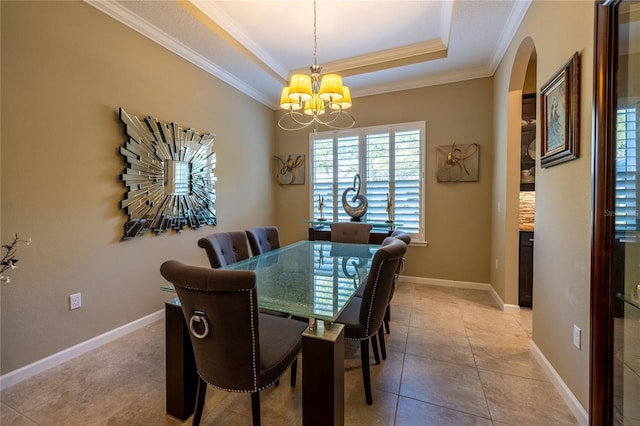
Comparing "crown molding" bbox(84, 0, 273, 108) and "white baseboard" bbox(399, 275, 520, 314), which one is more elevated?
"crown molding" bbox(84, 0, 273, 108)

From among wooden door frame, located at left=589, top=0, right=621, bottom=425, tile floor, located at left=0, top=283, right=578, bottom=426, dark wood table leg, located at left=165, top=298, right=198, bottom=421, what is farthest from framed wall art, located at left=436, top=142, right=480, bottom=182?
dark wood table leg, located at left=165, top=298, right=198, bottom=421

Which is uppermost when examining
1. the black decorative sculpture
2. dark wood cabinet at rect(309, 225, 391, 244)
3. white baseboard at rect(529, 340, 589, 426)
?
the black decorative sculpture

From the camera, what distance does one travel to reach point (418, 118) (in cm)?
389

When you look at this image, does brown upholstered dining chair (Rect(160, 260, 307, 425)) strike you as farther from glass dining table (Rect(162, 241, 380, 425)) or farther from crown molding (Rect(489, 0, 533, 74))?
crown molding (Rect(489, 0, 533, 74))

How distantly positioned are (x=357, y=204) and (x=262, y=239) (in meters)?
1.78

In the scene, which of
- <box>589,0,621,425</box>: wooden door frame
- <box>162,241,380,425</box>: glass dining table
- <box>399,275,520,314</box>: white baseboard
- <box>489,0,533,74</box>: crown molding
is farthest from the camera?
<box>399,275,520,314</box>: white baseboard

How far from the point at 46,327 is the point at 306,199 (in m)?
3.39

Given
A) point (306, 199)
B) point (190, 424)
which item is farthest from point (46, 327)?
point (306, 199)

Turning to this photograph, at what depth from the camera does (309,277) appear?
182 centimetres

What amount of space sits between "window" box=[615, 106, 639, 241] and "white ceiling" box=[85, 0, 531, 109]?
169 centimetres

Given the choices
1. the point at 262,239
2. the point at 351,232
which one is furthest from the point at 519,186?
the point at 262,239

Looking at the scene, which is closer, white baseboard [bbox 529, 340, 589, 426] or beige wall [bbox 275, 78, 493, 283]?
white baseboard [bbox 529, 340, 589, 426]

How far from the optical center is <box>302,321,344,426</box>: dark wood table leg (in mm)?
1152

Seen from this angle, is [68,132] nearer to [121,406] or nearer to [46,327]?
[46,327]
